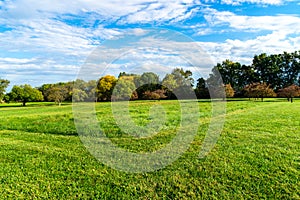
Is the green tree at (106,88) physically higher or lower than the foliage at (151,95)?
higher

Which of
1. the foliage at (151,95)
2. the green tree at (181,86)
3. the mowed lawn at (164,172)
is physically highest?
the green tree at (181,86)

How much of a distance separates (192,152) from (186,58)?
11.0 feet

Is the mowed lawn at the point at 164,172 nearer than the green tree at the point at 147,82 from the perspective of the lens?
Yes

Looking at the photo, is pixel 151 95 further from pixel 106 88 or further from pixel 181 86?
pixel 106 88

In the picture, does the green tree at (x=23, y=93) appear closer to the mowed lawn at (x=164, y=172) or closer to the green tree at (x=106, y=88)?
the green tree at (x=106, y=88)

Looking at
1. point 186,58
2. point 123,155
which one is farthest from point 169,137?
point 186,58

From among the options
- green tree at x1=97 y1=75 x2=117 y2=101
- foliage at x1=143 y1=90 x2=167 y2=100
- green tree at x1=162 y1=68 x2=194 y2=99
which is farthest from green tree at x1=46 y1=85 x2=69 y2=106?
foliage at x1=143 y1=90 x2=167 y2=100

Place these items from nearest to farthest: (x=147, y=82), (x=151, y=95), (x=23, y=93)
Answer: (x=147, y=82) → (x=151, y=95) → (x=23, y=93)

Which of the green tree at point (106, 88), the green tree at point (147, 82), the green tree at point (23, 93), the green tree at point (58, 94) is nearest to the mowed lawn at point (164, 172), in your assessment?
the green tree at point (147, 82)

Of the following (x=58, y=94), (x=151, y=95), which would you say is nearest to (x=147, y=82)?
(x=151, y=95)

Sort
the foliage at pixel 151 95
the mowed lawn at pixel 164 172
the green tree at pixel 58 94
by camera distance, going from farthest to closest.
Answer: the green tree at pixel 58 94 < the foliage at pixel 151 95 < the mowed lawn at pixel 164 172

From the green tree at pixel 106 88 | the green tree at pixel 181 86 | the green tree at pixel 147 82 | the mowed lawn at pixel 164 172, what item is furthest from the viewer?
the green tree at pixel 106 88

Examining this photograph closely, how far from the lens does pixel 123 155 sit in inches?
317

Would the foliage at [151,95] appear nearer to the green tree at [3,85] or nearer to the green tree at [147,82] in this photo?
the green tree at [147,82]
